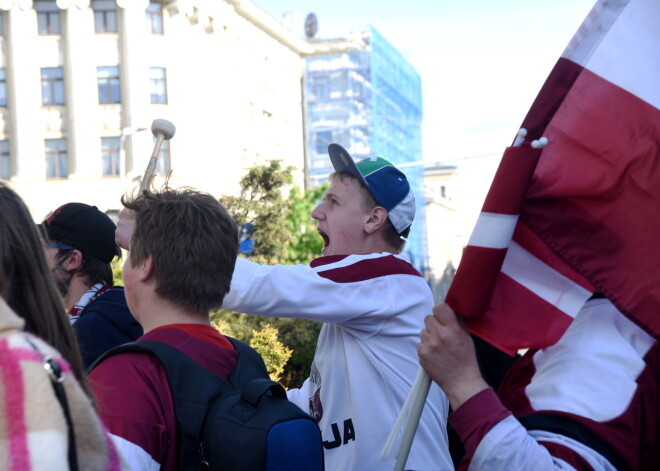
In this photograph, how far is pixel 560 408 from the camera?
1997mm

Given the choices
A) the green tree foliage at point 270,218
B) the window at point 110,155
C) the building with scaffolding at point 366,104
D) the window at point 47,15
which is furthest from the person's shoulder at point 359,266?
the building with scaffolding at point 366,104

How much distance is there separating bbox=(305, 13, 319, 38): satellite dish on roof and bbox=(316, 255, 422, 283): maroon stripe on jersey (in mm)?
50707

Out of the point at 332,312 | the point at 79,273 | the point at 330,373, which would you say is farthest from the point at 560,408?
the point at 79,273

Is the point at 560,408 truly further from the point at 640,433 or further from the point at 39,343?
the point at 39,343

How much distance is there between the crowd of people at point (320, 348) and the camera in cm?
160

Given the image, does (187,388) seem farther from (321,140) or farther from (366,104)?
(321,140)

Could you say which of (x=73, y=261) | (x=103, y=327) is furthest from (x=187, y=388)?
(x=73, y=261)

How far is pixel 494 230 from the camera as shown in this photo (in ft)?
7.00

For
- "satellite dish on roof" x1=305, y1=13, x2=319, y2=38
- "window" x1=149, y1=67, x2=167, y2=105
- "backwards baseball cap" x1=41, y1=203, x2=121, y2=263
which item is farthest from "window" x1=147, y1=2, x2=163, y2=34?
"backwards baseball cap" x1=41, y1=203, x2=121, y2=263

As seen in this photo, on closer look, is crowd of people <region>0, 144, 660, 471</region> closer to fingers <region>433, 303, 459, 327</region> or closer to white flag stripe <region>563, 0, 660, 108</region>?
fingers <region>433, 303, 459, 327</region>

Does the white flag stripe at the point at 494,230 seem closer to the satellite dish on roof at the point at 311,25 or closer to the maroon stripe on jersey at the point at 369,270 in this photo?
the maroon stripe on jersey at the point at 369,270

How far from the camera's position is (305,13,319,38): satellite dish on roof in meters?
52.9

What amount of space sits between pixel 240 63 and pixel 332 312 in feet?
131

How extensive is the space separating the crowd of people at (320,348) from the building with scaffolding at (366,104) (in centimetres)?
4519
